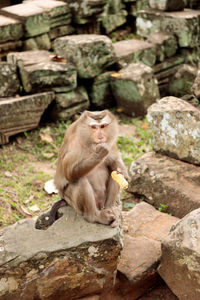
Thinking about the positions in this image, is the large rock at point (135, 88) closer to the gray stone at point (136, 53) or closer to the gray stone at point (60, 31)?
the gray stone at point (136, 53)

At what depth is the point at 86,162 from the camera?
143 inches

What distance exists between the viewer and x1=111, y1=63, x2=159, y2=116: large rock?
7230 mm

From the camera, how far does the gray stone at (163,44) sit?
830cm

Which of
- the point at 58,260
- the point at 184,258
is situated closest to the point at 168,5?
the point at 184,258

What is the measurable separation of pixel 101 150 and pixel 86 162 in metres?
0.17

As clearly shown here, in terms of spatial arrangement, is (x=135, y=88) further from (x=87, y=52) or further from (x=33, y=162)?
(x=33, y=162)

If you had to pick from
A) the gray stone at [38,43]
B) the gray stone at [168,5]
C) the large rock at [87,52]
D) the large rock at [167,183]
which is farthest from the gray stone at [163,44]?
the large rock at [167,183]

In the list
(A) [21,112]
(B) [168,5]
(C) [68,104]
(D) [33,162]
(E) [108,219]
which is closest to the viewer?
(E) [108,219]

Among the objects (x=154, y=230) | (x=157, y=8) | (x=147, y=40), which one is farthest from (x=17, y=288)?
(x=157, y=8)

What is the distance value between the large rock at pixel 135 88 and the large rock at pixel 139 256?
3101mm

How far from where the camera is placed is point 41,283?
134 inches

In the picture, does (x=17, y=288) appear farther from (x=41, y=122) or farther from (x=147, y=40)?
(x=147, y=40)

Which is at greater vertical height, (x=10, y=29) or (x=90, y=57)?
(x=10, y=29)

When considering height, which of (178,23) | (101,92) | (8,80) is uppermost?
(178,23)
